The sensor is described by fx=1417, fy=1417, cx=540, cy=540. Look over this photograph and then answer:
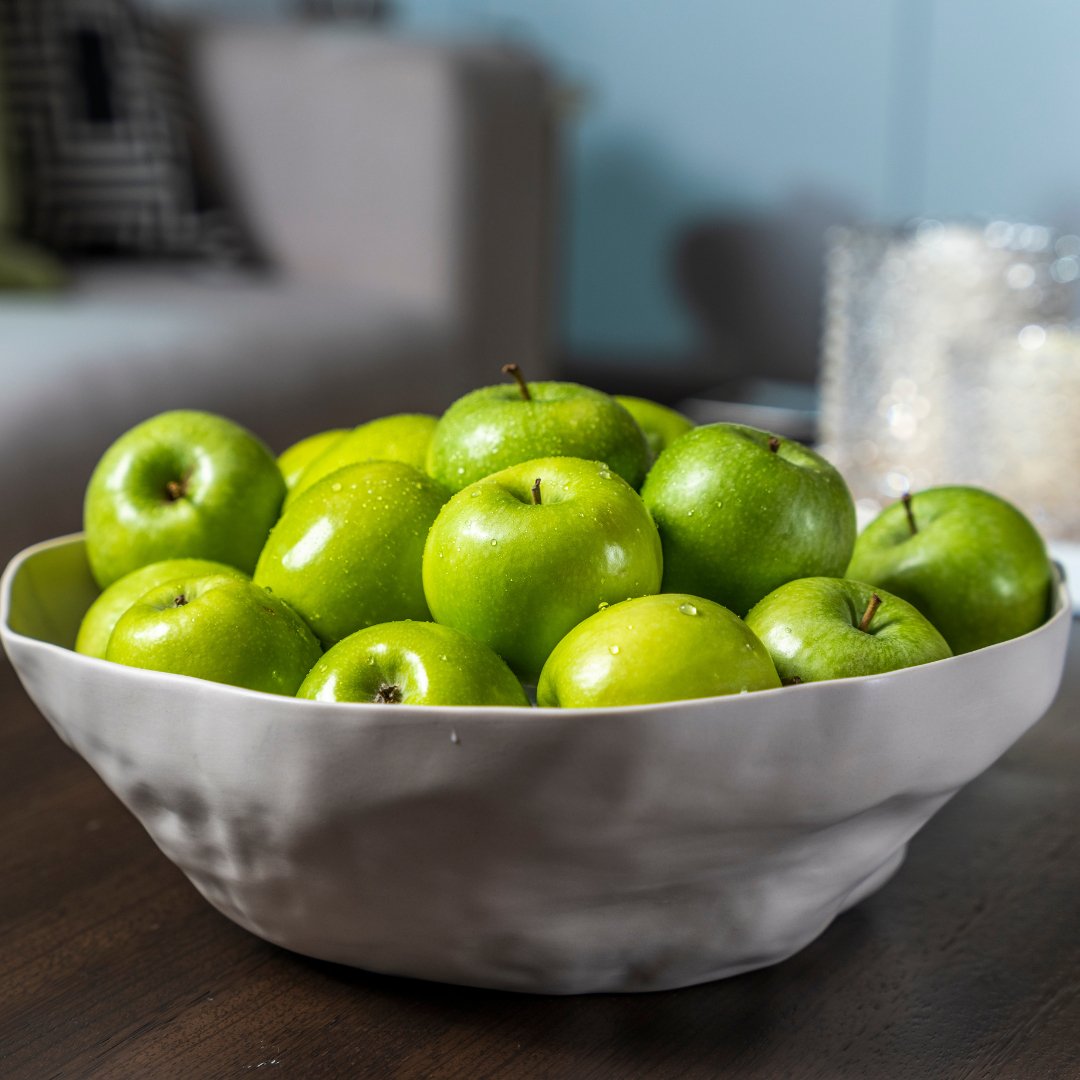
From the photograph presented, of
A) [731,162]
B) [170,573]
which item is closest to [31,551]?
[170,573]

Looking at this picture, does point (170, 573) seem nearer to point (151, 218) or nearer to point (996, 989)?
point (996, 989)

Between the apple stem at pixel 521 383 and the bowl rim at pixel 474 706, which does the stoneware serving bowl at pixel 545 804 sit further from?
the apple stem at pixel 521 383

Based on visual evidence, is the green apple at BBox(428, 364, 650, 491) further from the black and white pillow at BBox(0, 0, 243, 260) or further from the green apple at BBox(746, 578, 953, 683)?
the black and white pillow at BBox(0, 0, 243, 260)

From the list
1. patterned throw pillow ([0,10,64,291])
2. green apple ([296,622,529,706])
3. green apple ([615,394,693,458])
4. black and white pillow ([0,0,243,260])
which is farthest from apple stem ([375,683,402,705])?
black and white pillow ([0,0,243,260])

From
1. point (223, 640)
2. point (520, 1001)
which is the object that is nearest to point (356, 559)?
point (223, 640)

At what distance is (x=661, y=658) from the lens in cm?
49

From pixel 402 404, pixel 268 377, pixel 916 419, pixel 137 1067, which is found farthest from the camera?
pixel 402 404

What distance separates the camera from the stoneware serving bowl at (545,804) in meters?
0.46

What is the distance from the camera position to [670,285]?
12.3 feet

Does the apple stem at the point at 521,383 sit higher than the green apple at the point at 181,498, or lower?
higher

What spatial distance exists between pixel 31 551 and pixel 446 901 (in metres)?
0.30

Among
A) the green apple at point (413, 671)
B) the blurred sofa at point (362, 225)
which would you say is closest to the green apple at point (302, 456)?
the green apple at point (413, 671)

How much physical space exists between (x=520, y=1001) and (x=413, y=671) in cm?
14

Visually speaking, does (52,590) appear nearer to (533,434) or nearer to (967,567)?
(533,434)
